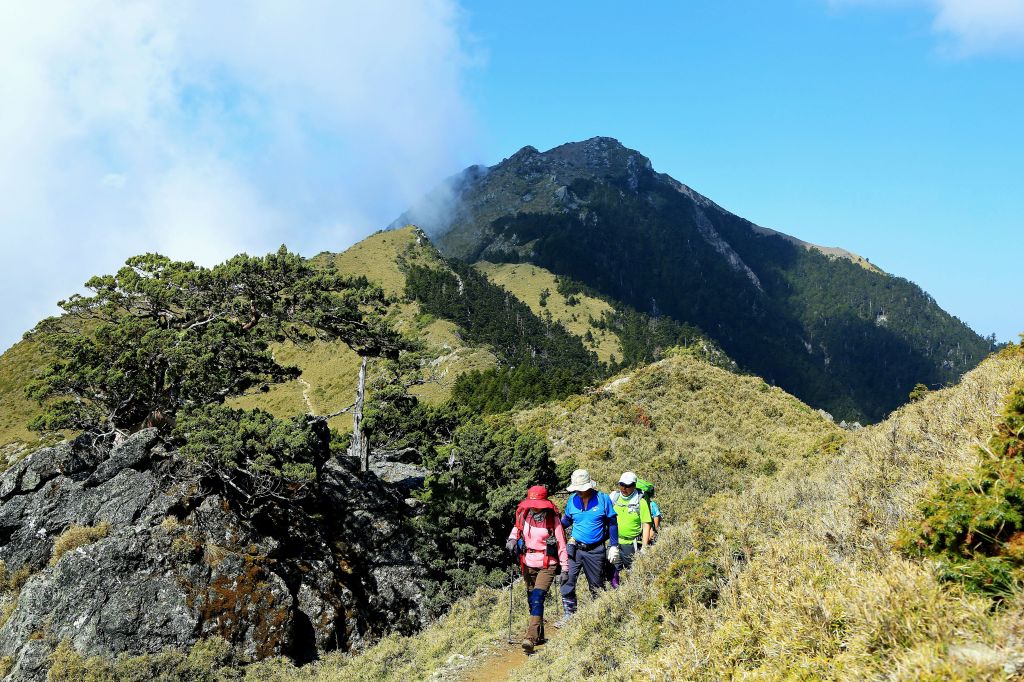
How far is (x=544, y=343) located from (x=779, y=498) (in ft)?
431

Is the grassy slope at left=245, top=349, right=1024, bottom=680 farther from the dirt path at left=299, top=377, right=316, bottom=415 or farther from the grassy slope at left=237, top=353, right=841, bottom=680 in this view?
the dirt path at left=299, top=377, right=316, bottom=415

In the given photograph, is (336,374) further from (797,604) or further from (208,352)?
(797,604)

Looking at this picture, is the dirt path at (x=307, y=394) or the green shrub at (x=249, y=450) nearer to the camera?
the green shrub at (x=249, y=450)

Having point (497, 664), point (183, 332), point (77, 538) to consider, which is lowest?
point (497, 664)

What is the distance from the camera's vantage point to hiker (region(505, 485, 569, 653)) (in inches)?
342

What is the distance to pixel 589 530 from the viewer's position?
885 cm

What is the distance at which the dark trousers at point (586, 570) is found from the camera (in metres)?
8.82

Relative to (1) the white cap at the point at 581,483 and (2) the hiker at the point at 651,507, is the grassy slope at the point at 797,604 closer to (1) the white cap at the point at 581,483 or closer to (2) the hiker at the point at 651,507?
(2) the hiker at the point at 651,507

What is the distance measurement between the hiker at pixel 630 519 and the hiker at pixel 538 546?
3.98 feet

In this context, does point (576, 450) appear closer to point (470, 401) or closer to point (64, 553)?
point (64, 553)

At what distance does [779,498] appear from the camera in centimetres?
847

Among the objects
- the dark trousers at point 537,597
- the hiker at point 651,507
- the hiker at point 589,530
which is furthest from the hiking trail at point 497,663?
the hiker at point 651,507

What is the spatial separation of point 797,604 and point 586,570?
4.59 m

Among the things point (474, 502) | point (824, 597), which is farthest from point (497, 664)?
point (474, 502)
